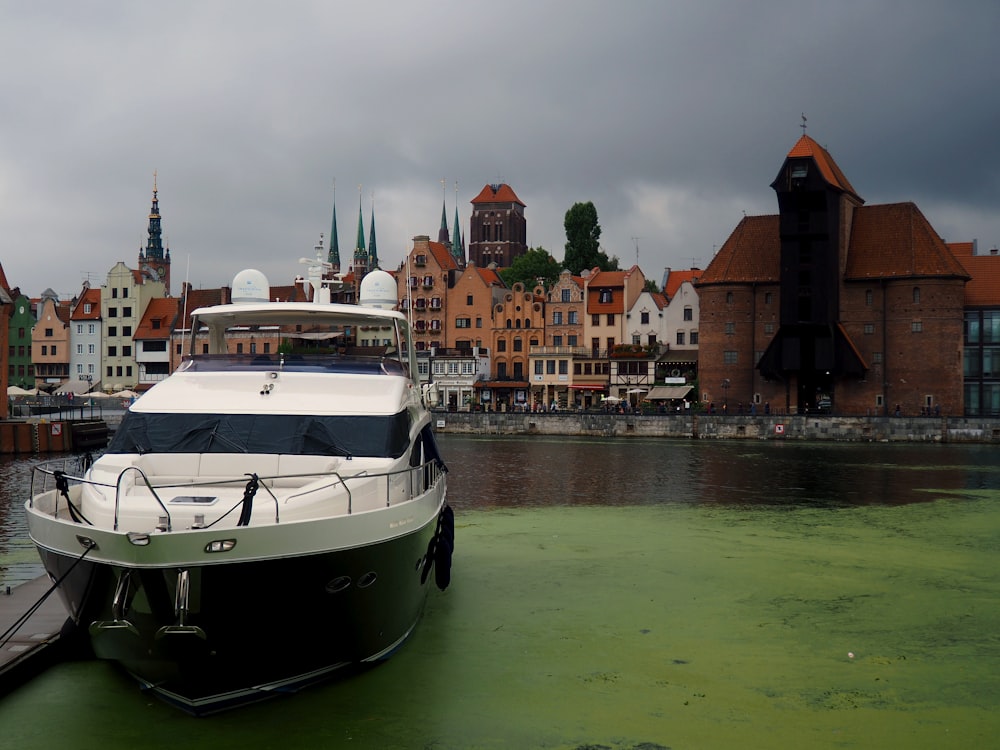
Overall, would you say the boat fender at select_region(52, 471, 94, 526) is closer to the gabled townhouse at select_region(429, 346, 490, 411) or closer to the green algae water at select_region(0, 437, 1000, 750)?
the green algae water at select_region(0, 437, 1000, 750)

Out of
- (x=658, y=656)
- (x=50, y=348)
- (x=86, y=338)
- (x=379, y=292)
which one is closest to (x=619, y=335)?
(x=86, y=338)

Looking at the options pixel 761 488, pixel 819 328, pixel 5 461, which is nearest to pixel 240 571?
pixel 761 488

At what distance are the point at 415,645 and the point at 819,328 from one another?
63447 mm

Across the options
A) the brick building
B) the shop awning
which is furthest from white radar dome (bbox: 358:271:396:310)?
the shop awning

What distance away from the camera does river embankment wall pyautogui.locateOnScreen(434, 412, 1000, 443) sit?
64125 mm

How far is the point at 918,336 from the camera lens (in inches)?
2805

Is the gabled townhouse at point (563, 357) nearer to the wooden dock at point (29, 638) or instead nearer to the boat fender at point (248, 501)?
the wooden dock at point (29, 638)

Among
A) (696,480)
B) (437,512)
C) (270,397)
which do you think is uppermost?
(270,397)

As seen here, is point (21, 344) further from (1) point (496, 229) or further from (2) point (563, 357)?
(1) point (496, 229)

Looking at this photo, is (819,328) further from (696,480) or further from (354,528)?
(354,528)

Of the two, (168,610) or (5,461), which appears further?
(5,461)

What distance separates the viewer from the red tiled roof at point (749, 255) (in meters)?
76.4

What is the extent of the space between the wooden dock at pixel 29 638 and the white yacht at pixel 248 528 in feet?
3.09

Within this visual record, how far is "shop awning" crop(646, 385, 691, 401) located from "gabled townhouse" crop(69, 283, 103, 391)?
59.4 meters
